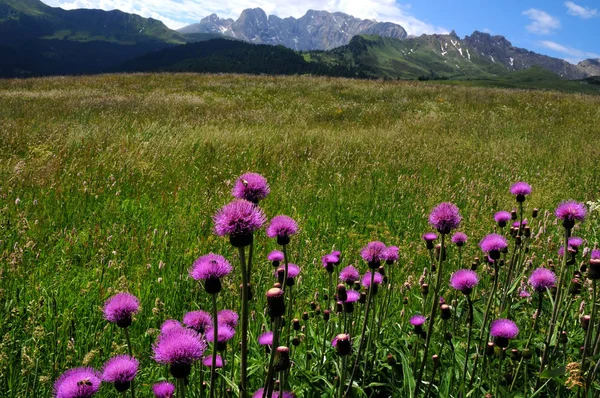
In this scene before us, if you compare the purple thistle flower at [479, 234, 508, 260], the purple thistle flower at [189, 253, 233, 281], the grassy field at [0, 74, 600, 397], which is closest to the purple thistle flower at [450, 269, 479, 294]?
the purple thistle flower at [479, 234, 508, 260]

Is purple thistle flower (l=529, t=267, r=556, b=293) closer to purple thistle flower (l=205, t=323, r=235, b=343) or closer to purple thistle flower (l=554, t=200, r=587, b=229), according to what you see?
purple thistle flower (l=554, t=200, r=587, b=229)

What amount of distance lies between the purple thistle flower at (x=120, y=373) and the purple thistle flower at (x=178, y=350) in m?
0.17

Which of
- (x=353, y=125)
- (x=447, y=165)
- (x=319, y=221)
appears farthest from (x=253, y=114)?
(x=319, y=221)

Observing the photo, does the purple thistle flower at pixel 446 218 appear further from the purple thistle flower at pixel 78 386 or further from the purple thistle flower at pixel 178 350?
the purple thistle flower at pixel 78 386

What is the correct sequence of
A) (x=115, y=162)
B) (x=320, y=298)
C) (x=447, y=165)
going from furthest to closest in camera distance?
(x=447, y=165), (x=115, y=162), (x=320, y=298)

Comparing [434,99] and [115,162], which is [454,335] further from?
[434,99]

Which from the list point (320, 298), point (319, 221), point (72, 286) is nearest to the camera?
point (72, 286)

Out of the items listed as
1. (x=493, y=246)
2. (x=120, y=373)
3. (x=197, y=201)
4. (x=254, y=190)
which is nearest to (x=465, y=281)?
(x=493, y=246)

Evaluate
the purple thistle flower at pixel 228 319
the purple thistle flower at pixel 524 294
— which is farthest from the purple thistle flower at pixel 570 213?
the purple thistle flower at pixel 228 319

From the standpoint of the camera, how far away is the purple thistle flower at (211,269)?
1.40 metres

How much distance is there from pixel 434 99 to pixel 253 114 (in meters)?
10.3

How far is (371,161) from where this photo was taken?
7832 millimetres

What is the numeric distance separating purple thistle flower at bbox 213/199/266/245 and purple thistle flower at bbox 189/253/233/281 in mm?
159

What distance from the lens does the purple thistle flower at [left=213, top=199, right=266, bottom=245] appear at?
4.24 feet
